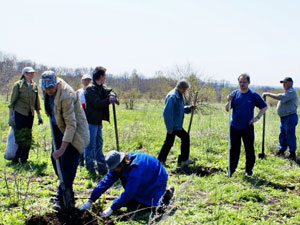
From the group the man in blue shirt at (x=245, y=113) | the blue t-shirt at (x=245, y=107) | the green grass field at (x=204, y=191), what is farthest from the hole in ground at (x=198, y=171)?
the blue t-shirt at (x=245, y=107)

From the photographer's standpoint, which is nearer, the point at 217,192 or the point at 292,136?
the point at 217,192

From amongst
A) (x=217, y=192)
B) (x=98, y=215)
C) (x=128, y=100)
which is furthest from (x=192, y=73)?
(x=98, y=215)

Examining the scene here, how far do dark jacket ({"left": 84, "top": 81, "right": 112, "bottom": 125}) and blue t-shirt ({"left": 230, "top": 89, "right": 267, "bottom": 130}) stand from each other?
8.04 ft

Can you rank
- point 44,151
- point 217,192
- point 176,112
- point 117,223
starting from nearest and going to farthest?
1. point 117,223
2. point 217,192
3. point 176,112
4. point 44,151

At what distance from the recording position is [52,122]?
383cm

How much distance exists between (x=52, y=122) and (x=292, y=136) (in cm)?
603

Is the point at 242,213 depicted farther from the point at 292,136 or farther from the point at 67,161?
the point at 292,136

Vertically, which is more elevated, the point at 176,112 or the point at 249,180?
the point at 176,112

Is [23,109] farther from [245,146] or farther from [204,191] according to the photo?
[245,146]

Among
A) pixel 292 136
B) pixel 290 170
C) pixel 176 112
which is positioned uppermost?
pixel 176 112

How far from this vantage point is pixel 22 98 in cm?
601

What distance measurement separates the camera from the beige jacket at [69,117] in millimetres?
3445

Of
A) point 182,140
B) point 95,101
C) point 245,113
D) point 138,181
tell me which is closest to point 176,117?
point 182,140

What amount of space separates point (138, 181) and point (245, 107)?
2.89 m
